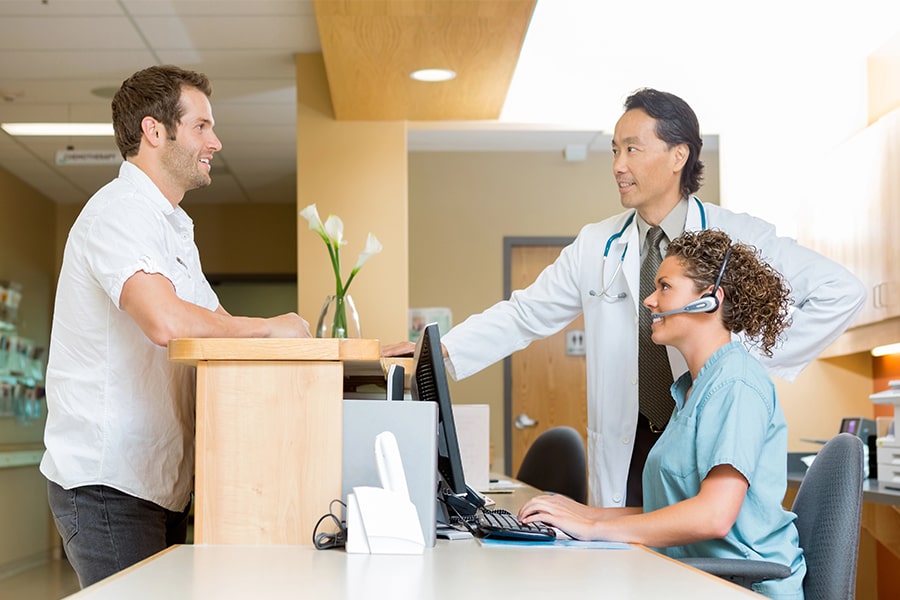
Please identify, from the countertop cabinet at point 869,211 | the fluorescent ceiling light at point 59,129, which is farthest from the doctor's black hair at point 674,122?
the fluorescent ceiling light at point 59,129

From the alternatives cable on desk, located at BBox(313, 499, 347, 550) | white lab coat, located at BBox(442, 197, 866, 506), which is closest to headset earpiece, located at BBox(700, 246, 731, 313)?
white lab coat, located at BBox(442, 197, 866, 506)

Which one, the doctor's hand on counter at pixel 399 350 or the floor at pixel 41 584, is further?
the floor at pixel 41 584

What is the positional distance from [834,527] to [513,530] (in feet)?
1.97

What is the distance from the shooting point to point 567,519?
1.76 meters

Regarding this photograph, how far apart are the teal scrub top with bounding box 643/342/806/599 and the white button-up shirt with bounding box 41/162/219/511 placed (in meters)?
0.94

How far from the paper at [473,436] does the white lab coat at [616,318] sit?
2.02 ft

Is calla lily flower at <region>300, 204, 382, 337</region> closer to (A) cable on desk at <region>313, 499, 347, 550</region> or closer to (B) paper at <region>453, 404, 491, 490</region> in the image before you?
Answer: (B) paper at <region>453, 404, 491, 490</region>

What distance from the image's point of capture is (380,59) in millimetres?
4250

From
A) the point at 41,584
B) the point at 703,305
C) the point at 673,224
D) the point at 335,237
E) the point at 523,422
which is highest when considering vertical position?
the point at 335,237

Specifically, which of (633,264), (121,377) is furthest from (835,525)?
(121,377)

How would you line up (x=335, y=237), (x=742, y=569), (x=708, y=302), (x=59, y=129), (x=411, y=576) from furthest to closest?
(x=59, y=129) → (x=335, y=237) → (x=708, y=302) → (x=742, y=569) → (x=411, y=576)

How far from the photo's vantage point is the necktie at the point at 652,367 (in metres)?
2.54

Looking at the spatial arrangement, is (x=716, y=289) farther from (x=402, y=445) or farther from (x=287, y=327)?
(x=287, y=327)

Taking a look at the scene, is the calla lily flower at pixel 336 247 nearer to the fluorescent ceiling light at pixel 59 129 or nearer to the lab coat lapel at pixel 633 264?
the lab coat lapel at pixel 633 264
